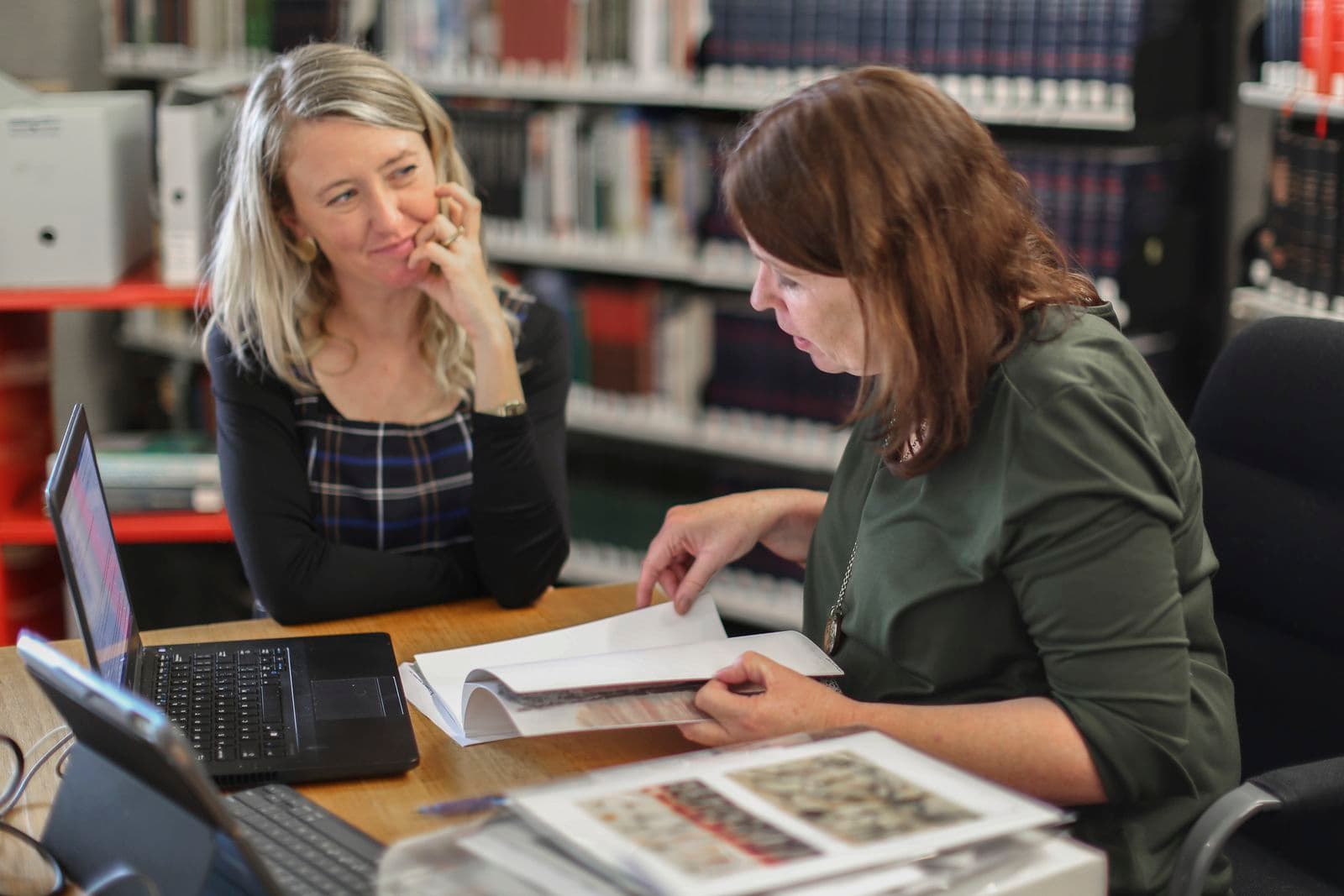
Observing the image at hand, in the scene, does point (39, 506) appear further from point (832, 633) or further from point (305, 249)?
point (832, 633)

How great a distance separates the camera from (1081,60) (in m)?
2.73

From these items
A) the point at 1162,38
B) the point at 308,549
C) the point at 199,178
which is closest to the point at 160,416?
the point at 199,178

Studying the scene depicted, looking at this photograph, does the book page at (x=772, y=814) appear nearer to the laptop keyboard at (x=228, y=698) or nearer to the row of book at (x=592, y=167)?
the laptop keyboard at (x=228, y=698)

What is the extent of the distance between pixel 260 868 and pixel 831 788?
1.24 ft

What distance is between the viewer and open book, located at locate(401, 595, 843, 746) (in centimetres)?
119

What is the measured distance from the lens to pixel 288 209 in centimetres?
193

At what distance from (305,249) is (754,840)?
4.28 feet

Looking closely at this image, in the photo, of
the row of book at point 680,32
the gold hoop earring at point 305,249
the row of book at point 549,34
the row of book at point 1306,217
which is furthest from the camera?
the row of book at point 549,34

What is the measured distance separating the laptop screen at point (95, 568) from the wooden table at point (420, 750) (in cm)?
12

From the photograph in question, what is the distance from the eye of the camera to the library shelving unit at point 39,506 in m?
2.56

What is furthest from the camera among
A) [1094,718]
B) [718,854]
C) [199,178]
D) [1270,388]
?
[199,178]

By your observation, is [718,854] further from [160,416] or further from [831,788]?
[160,416]

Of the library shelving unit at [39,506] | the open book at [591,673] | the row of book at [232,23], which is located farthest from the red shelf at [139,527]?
the row of book at [232,23]

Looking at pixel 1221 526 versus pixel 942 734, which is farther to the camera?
pixel 1221 526
